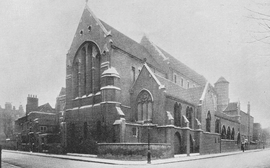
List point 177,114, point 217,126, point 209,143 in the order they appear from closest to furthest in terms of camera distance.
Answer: point 177,114, point 209,143, point 217,126

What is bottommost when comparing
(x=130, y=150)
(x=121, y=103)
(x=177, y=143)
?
(x=177, y=143)

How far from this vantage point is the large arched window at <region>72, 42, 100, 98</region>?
108 feet

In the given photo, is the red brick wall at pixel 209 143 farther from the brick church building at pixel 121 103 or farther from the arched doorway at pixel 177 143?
the arched doorway at pixel 177 143

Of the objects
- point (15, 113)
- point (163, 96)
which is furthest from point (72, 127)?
point (15, 113)

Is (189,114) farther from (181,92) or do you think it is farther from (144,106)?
(144,106)

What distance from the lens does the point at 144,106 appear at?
32.2 metres

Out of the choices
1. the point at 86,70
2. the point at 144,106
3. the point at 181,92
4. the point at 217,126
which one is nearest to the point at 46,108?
the point at 86,70

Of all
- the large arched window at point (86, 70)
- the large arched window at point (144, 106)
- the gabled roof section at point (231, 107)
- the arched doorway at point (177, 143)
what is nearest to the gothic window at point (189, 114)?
the arched doorway at point (177, 143)

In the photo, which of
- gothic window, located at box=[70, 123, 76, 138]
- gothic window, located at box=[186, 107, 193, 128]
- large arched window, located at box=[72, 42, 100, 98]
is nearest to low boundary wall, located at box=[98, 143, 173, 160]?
gothic window, located at box=[70, 123, 76, 138]

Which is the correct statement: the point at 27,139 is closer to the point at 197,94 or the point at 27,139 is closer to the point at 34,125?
the point at 34,125

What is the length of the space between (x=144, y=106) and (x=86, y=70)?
344 inches

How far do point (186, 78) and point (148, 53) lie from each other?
9.54 m

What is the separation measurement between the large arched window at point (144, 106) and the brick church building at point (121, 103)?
0.39ft

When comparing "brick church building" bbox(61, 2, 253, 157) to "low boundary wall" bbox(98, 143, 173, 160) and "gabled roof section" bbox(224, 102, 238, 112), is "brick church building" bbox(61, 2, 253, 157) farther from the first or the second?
"gabled roof section" bbox(224, 102, 238, 112)
